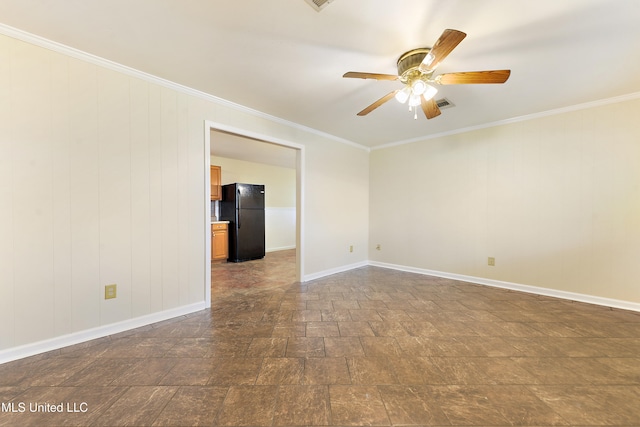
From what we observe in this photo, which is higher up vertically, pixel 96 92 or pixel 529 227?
pixel 96 92

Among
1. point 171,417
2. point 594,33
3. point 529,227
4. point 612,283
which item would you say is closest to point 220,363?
point 171,417

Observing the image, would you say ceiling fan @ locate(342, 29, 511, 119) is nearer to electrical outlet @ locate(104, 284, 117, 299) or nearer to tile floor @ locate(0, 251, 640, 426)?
tile floor @ locate(0, 251, 640, 426)

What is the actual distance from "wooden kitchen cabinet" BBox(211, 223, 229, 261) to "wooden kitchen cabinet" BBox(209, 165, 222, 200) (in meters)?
0.70

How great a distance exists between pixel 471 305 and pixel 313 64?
306 centimetres

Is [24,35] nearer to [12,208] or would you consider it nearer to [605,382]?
[12,208]

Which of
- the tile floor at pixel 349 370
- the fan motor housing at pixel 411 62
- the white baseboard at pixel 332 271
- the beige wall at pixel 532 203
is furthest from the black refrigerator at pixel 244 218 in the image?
the fan motor housing at pixel 411 62

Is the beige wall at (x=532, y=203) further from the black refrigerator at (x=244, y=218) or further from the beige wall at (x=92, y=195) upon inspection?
the beige wall at (x=92, y=195)

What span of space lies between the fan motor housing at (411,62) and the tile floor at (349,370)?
2.19m

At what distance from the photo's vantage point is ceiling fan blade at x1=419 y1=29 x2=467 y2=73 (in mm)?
1406

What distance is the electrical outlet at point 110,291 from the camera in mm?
2201

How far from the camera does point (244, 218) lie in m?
5.63

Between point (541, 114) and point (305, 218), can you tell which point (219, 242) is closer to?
point (305, 218)

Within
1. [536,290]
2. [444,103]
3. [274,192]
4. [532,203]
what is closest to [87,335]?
[444,103]

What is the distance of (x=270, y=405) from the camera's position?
4.58 feet
